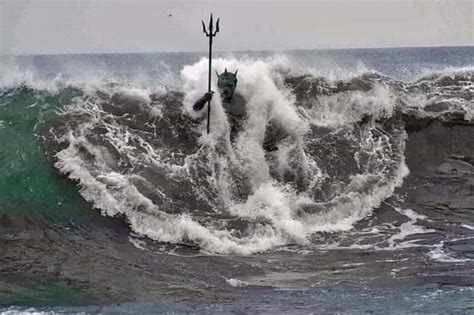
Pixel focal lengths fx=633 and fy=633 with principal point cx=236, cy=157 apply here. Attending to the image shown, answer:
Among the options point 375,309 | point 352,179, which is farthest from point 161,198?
point 375,309

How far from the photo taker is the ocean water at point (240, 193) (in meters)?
8.27

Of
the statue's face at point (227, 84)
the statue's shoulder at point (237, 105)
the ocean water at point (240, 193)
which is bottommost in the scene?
the ocean water at point (240, 193)

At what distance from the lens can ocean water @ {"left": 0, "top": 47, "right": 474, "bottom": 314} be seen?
8.27m

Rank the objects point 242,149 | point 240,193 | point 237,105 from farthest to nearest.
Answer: point 237,105
point 242,149
point 240,193

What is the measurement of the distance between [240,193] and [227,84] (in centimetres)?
301

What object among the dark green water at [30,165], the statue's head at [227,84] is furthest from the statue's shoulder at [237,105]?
the dark green water at [30,165]

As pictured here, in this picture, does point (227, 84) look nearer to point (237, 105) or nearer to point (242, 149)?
point (237, 105)

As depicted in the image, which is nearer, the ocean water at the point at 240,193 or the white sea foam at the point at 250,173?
the ocean water at the point at 240,193

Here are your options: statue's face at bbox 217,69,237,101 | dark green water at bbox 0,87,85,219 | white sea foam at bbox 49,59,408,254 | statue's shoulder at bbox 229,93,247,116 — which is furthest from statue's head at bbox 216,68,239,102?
dark green water at bbox 0,87,85,219

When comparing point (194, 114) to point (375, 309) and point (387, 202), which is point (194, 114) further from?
point (375, 309)

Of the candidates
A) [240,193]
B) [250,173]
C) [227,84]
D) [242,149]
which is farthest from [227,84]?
[240,193]

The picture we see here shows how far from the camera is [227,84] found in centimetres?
1366

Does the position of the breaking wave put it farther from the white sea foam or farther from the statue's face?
the statue's face

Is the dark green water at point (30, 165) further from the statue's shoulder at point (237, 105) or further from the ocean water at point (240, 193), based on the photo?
the statue's shoulder at point (237, 105)
